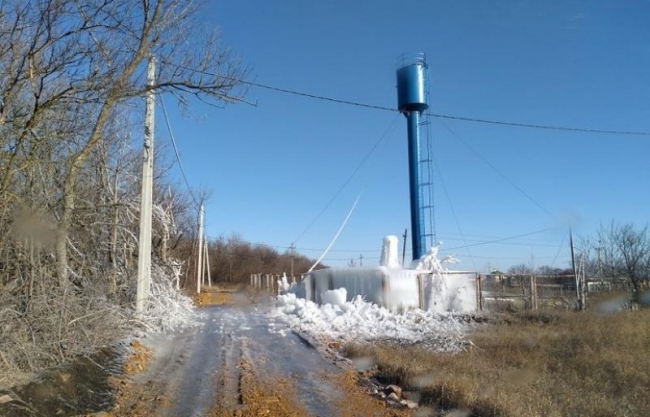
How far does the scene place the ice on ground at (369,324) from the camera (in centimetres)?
1498

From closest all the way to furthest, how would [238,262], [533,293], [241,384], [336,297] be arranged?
[241,384] → [336,297] → [533,293] → [238,262]

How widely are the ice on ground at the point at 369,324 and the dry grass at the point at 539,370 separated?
93 cm

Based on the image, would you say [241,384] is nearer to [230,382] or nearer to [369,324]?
[230,382]

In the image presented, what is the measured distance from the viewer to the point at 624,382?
1020 cm

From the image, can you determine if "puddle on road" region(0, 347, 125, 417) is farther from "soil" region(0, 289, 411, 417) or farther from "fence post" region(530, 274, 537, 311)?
"fence post" region(530, 274, 537, 311)

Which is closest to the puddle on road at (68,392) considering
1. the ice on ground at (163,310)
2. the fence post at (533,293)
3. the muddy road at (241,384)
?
the muddy road at (241,384)

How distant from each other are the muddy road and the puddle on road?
33 cm

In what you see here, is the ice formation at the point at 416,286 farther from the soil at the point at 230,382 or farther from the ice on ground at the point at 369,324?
the soil at the point at 230,382

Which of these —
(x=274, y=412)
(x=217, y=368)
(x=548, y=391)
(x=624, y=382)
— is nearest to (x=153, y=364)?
(x=217, y=368)

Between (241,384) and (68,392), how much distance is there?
2.46m

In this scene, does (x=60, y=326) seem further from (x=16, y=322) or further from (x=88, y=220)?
(x=88, y=220)

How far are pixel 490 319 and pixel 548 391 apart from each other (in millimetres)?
12066

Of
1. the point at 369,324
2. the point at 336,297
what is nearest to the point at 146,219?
the point at 369,324

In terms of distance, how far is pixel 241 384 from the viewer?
8.64m
